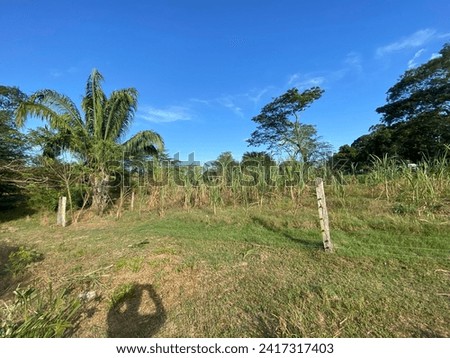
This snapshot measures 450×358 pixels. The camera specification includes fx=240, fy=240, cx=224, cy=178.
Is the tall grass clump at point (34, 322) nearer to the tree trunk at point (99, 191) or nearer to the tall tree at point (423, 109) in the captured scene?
the tree trunk at point (99, 191)

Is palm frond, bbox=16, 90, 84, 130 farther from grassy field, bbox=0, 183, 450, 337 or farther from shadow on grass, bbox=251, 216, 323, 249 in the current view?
shadow on grass, bbox=251, 216, 323, 249

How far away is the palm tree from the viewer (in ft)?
29.5

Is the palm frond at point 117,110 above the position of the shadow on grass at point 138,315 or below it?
above

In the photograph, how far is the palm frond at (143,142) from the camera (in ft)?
33.3

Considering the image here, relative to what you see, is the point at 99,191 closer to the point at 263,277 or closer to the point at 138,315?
the point at 138,315

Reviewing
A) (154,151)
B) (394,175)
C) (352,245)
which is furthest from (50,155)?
(394,175)

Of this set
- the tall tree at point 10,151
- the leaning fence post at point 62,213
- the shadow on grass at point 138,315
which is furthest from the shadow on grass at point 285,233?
the tall tree at point 10,151

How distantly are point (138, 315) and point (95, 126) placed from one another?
8832 mm

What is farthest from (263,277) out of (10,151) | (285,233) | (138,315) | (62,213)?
(10,151)

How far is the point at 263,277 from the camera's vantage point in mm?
2971

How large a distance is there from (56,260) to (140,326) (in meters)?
2.99

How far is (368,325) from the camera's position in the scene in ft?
6.36

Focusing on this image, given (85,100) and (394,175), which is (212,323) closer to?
(394,175)

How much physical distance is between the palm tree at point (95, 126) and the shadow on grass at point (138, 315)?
23.9 ft
